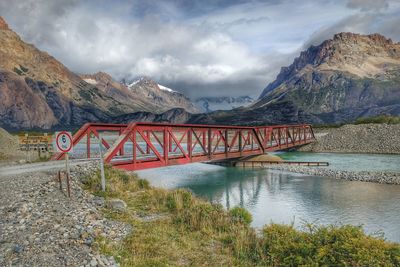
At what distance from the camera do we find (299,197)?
117ft

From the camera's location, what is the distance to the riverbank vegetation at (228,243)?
11875 mm

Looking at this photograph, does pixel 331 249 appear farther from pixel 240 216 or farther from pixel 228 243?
pixel 240 216

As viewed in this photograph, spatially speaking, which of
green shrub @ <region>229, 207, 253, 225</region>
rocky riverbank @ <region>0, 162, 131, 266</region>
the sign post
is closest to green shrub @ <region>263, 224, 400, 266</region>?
green shrub @ <region>229, 207, 253, 225</region>

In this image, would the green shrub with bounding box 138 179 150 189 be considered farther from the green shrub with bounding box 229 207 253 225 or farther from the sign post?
the green shrub with bounding box 229 207 253 225

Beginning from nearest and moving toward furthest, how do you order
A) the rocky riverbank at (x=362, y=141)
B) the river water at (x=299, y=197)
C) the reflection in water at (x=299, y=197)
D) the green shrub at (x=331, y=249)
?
1. the green shrub at (x=331, y=249)
2. the river water at (x=299, y=197)
3. the reflection in water at (x=299, y=197)
4. the rocky riverbank at (x=362, y=141)

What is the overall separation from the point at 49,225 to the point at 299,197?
2700 centimetres

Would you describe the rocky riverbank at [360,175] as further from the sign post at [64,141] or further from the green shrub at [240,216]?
the sign post at [64,141]

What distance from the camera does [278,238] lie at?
553 inches

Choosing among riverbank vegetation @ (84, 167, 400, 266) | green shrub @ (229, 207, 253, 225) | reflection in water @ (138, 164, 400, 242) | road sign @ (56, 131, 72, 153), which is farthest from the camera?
reflection in water @ (138, 164, 400, 242)

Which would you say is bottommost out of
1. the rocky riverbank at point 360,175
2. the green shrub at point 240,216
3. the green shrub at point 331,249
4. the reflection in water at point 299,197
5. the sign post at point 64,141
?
the reflection in water at point 299,197

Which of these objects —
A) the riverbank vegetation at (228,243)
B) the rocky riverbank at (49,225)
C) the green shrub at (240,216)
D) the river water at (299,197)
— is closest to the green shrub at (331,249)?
the riverbank vegetation at (228,243)

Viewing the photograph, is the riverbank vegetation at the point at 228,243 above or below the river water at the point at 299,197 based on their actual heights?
above

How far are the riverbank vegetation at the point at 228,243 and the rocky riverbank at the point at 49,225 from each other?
0.86m

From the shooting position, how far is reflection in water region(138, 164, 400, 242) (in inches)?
1048
